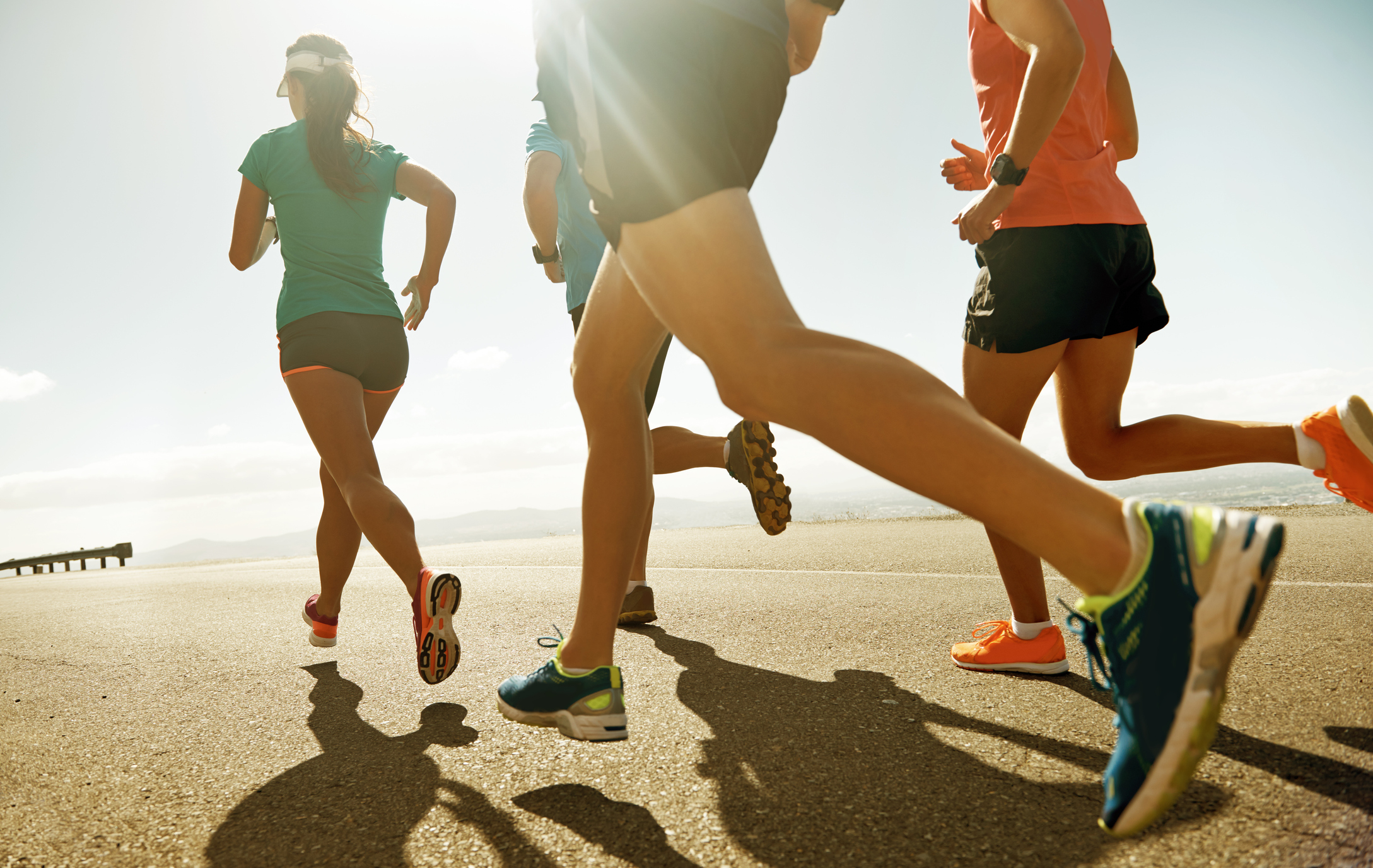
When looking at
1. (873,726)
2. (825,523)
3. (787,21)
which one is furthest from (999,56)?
(825,523)

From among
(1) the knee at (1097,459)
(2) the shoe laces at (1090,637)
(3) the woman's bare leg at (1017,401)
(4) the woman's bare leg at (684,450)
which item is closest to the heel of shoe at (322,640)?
(4) the woman's bare leg at (684,450)

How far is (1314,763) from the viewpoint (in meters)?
1.38

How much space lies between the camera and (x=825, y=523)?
7.84 meters

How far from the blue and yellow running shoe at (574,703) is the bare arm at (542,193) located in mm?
2243

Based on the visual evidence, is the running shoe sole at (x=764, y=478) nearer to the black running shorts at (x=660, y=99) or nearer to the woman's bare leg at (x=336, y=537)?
the woman's bare leg at (x=336, y=537)

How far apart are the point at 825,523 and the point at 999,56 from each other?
19.6 feet

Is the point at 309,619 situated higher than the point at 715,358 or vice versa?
the point at 715,358

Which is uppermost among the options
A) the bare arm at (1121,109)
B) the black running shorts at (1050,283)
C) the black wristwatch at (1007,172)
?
the bare arm at (1121,109)

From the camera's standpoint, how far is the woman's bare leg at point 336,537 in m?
2.82

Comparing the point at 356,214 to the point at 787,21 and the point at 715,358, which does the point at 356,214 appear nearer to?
the point at 787,21

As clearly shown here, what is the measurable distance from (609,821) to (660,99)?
4.20ft

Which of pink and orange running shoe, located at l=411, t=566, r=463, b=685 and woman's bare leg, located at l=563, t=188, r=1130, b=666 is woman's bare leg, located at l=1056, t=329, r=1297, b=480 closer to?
woman's bare leg, located at l=563, t=188, r=1130, b=666

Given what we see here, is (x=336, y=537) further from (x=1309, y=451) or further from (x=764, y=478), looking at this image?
(x=1309, y=451)

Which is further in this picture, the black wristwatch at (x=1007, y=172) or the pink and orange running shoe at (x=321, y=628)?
the pink and orange running shoe at (x=321, y=628)
